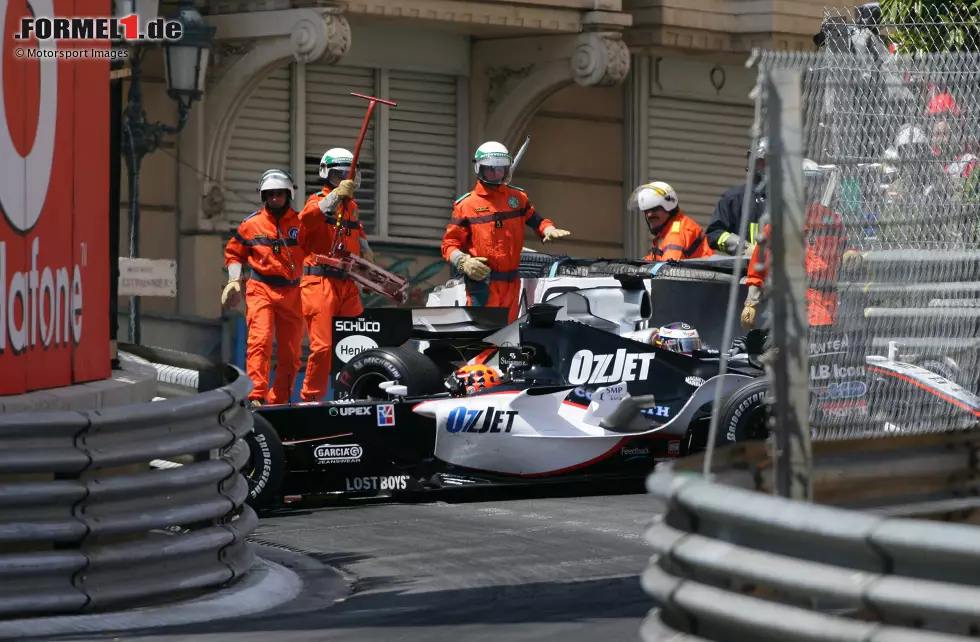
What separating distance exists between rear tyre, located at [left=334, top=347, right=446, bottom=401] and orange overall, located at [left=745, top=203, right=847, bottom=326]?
6.34 m

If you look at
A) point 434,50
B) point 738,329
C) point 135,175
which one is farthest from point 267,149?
point 738,329

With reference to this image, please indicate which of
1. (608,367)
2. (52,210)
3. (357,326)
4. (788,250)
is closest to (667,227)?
(357,326)

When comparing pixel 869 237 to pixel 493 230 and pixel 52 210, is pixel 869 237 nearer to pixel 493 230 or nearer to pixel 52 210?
pixel 52 210

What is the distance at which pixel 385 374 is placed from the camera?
1239 centimetres

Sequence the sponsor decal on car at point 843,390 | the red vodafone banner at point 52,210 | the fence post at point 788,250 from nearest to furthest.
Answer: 1. the fence post at point 788,250
2. the sponsor decal on car at point 843,390
3. the red vodafone banner at point 52,210

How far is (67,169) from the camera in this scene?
8.74m

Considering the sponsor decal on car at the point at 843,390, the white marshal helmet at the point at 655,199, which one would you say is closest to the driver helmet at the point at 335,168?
the white marshal helmet at the point at 655,199

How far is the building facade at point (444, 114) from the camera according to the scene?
19.5 m

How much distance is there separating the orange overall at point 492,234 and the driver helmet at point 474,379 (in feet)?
11.3

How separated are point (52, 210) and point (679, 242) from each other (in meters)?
7.52

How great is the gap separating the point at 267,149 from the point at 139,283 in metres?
6.60

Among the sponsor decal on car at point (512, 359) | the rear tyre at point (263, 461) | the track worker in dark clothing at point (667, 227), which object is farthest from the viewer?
the track worker in dark clothing at point (667, 227)

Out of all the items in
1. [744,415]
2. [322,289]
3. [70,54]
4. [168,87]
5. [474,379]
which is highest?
[168,87]

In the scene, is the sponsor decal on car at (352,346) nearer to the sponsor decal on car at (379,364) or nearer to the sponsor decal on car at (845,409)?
the sponsor decal on car at (379,364)
